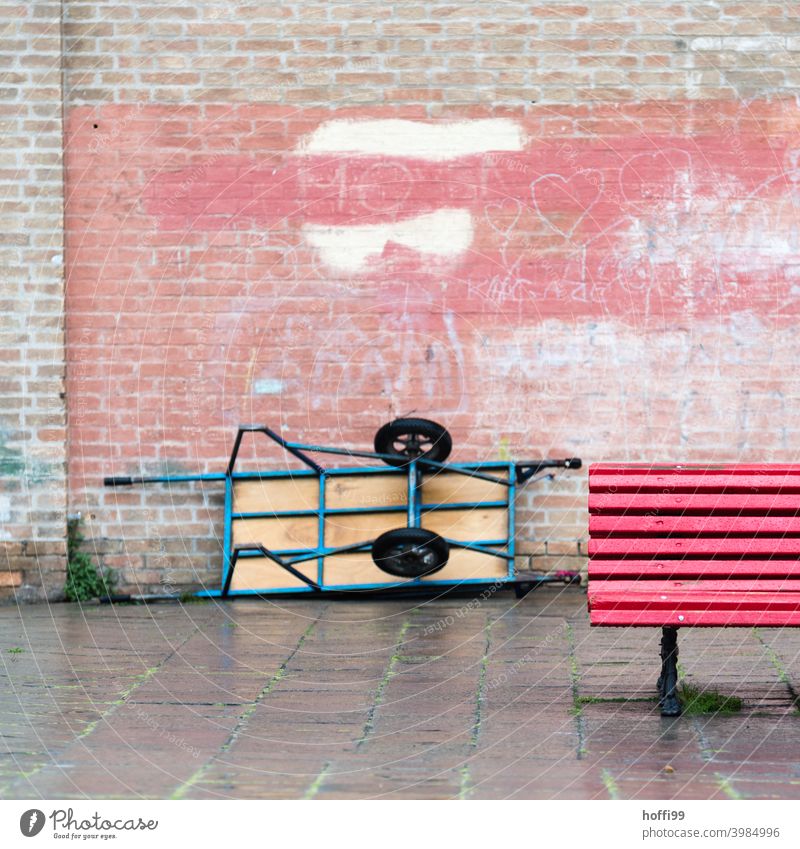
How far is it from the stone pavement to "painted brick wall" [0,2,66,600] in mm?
567

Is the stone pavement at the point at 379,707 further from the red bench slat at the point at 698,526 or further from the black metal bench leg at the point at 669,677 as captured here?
the red bench slat at the point at 698,526

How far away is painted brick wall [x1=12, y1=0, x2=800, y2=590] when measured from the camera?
26.2 feet

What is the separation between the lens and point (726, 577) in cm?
506

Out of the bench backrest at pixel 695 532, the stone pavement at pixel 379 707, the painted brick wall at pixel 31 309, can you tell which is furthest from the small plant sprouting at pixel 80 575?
the bench backrest at pixel 695 532

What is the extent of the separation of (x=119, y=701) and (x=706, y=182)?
4548 mm

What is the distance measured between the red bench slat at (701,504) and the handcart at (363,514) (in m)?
2.60

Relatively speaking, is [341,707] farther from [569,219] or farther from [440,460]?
[569,219]

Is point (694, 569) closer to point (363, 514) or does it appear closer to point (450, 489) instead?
point (450, 489)

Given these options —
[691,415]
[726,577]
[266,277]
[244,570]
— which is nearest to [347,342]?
[266,277]

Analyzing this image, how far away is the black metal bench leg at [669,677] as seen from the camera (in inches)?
197

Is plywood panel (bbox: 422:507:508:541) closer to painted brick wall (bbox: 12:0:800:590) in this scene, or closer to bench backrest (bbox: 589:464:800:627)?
painted brick wall (bbox: 12:0:800:590)

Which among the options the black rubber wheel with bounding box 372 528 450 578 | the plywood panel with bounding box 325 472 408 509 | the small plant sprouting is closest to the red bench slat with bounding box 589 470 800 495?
the black rubber wheel with bounding box 372 528 450 578

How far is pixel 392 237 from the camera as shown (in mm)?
8008

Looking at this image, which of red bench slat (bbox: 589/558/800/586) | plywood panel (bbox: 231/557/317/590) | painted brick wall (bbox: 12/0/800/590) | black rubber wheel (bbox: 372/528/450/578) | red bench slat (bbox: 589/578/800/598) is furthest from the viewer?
painted brick wall (bbox: 12/0/800/590)
